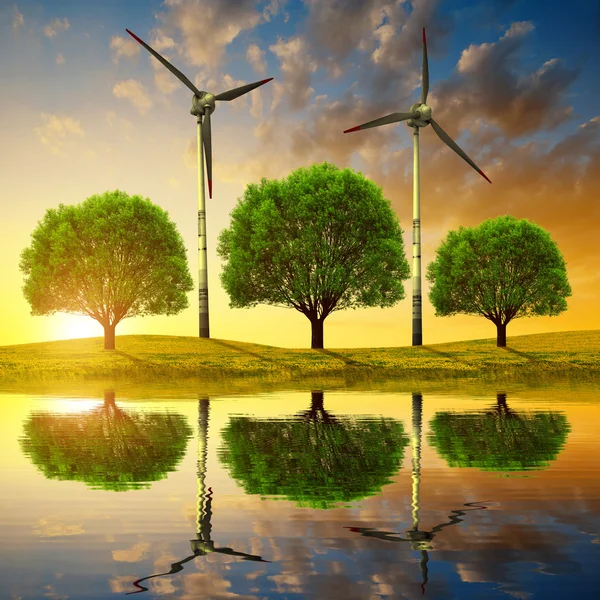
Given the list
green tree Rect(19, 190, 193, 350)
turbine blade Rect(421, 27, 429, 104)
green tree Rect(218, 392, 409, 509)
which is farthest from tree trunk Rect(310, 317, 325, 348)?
green tree Rect(218, 392, 409, 509)

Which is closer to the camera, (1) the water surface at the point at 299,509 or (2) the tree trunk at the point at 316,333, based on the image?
(1) the water surface at the point at 299,509

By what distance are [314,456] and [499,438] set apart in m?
5.13

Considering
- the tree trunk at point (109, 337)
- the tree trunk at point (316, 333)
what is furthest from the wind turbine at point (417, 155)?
the tree trunk at point (109, 337)

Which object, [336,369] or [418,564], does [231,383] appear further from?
[418,564]

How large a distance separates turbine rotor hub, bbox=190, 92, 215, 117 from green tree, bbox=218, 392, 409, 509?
46765mm

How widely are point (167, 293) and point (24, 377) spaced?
75.8 ft

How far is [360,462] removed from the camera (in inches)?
528

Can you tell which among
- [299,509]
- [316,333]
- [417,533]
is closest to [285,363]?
[316,333]

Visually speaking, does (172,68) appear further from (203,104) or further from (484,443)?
(484,443)

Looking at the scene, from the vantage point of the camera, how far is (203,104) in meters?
63.3

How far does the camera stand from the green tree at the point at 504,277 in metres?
72.5

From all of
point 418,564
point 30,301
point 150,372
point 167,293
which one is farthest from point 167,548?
point 30,301

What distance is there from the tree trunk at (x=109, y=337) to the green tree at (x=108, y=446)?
44710 mm

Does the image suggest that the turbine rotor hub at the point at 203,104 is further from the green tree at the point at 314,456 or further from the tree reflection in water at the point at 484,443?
the green tree at the point at 314,456
